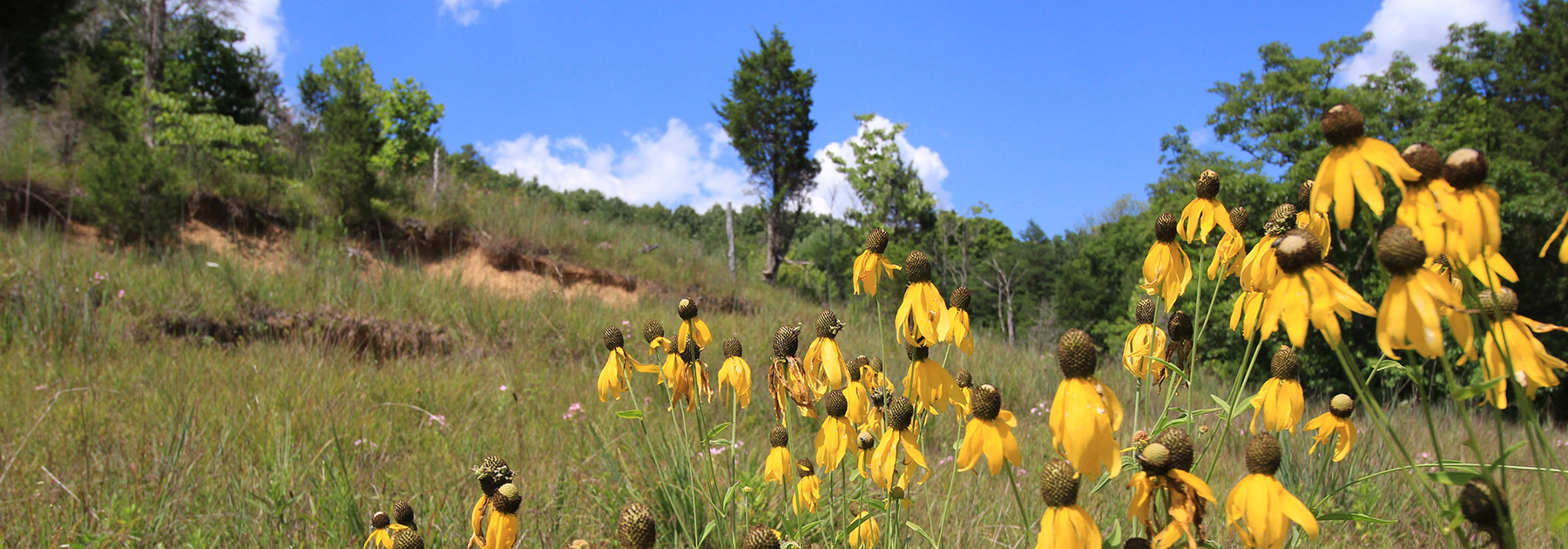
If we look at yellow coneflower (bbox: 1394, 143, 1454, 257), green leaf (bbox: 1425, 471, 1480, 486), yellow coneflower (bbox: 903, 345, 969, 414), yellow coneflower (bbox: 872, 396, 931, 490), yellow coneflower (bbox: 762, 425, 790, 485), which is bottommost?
yellow coneflower (bbox: 762, 425, 790, 485)

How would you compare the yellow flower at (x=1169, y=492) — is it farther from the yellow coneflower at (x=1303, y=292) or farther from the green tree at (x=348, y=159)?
the green tree at (x=348, y=159)

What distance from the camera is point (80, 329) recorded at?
3.81m

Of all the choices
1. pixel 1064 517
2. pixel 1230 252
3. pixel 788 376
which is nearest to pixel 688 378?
pixel 788 376

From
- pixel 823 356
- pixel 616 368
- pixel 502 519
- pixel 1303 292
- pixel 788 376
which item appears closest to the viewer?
pixel 1303 292

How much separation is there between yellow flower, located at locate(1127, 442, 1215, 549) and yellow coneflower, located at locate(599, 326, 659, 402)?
0.94 metres

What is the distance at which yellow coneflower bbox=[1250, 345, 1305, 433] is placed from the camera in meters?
1.19

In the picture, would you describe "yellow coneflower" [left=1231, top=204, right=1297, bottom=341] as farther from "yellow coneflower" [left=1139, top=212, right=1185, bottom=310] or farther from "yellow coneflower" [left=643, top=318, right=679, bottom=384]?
"yellow coneflower" [left=643, top=318, right=679, bottom=384]

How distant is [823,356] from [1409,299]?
0.81m

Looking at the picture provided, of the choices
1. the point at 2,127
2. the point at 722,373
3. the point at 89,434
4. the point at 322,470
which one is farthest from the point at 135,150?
the point at 722,373

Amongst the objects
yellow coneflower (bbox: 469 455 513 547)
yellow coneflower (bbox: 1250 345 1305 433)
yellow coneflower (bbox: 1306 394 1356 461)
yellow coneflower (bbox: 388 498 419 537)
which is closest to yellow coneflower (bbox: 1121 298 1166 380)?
yellow coneflower (bbox: 1250 345 1305 433)

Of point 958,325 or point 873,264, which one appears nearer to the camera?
point 958,325

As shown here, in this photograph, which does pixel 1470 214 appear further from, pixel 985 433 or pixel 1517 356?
pixel 985 433

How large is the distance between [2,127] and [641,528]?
499 inches

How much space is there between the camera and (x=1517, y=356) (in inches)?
27.5
